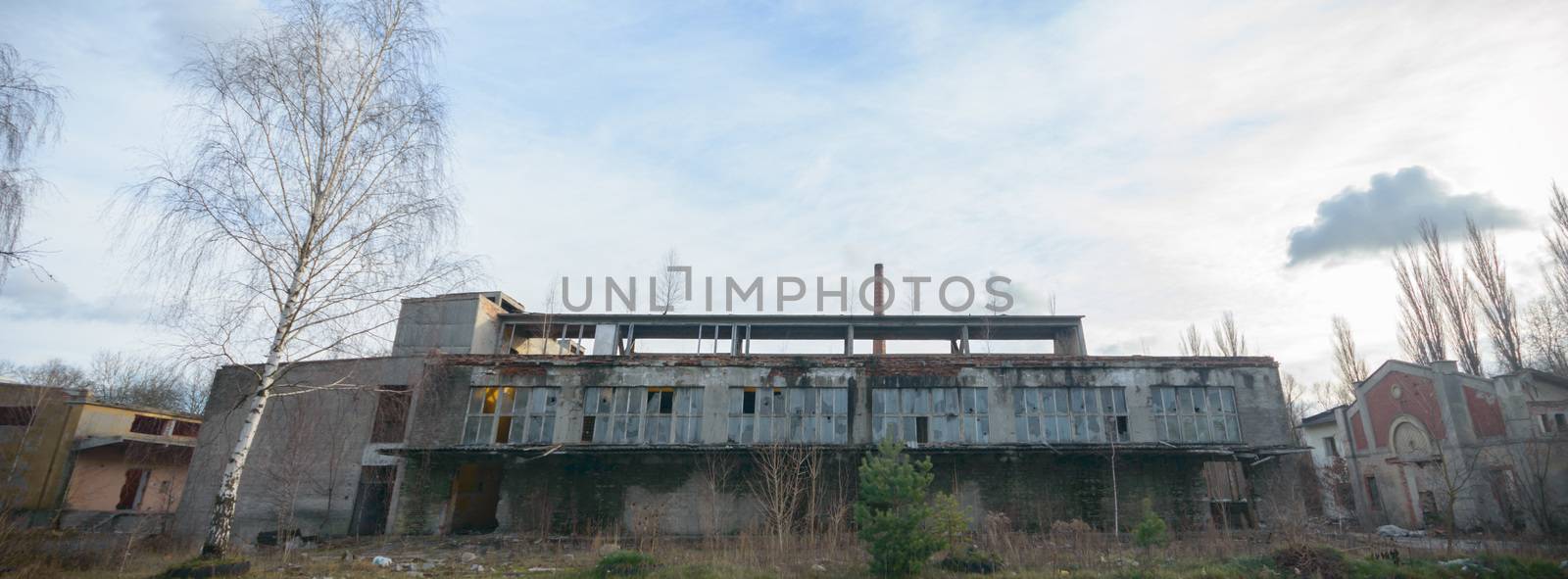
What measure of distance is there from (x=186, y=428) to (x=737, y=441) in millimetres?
27860

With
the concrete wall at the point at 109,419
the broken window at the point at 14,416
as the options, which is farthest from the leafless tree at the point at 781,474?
the broken window at the point at 14,416

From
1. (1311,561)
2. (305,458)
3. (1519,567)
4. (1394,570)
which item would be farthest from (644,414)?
Answer: (1519,567)

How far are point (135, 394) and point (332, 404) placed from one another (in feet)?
101

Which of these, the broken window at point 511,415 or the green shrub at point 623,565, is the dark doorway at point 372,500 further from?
the green shrub at point 623,565

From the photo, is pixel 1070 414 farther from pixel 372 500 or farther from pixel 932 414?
→ pixel 372 500

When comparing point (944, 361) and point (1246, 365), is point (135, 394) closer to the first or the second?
point (944, 361)

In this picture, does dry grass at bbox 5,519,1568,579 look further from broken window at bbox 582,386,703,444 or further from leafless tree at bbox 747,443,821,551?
broken window at bbox 582,386,703,444

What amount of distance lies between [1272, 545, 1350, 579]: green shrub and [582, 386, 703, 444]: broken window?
15.2 meters

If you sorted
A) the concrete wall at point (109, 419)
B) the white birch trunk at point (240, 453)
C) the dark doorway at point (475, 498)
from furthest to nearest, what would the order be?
the concrete wall at point (109, 419) < the dark doorway at point (475, 498) < the white birch trunk at point (240, 453)

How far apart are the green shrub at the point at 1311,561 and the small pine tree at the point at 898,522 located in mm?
6750

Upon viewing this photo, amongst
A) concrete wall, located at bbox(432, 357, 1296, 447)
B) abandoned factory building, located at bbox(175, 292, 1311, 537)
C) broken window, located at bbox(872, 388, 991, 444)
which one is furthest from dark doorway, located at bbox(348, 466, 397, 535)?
broken window, located at bbox(872, 388, 991, 444)

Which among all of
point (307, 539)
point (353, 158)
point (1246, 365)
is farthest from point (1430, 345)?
point (307, 539)

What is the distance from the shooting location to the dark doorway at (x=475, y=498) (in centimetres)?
2303

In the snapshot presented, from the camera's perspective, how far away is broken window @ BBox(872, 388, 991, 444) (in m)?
22.5
